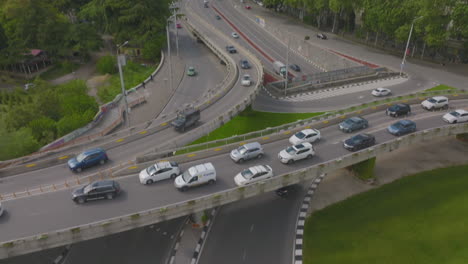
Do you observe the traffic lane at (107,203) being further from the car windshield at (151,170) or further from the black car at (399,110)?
the black car at (399,110)

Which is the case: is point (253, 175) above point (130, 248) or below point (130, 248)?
above

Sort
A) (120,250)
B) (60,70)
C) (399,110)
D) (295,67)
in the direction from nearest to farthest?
(120,250)
(399,110)
(295,67)
(60,70)

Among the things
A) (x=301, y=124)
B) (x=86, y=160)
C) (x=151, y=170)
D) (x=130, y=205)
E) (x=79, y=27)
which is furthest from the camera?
(x=79, y=27)

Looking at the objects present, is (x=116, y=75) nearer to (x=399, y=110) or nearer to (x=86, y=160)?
(x=86, y=160)

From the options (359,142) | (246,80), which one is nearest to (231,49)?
(246,80)

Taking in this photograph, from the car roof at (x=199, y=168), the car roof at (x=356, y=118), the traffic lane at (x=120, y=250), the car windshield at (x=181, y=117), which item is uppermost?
the car roof at (x=356, y=118)

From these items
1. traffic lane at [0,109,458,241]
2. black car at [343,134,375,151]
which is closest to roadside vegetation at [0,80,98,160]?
traffic lane at [0,109,458,241]

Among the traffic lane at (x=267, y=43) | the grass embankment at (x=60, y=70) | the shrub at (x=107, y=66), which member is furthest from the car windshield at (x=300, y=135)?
the grass embankment at (x=60, y=70)
